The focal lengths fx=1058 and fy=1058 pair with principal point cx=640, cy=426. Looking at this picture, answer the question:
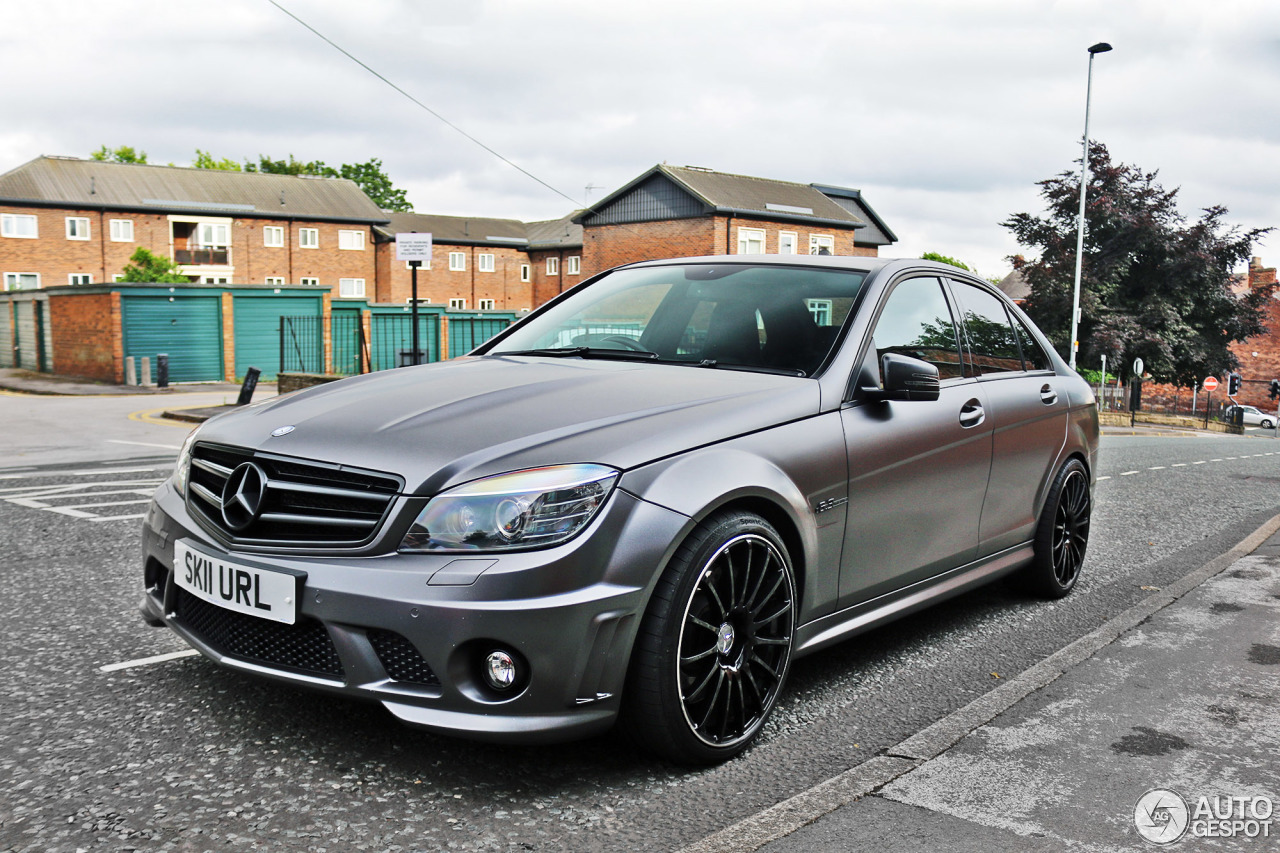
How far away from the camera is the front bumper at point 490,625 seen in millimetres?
2627

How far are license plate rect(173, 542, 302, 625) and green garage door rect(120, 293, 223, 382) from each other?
29.7 metres

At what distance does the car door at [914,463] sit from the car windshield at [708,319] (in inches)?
8.8

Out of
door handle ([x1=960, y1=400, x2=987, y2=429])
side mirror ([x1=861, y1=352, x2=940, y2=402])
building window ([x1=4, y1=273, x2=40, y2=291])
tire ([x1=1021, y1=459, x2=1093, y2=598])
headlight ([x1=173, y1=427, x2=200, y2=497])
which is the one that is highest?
building window ([x1=4, y1=273, x2=40, y2=291])

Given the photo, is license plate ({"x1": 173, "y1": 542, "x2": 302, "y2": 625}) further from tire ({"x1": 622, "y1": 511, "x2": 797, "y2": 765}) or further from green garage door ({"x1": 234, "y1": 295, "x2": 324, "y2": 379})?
green garage door ({"x1": 234, "y1": 295, "x2": 324, "y2": 379})

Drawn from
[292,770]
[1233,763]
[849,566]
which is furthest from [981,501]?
[292,770]

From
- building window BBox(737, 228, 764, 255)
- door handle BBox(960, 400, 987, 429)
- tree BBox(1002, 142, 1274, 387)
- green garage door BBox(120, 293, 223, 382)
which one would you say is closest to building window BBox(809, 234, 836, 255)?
building window BBox(737, 228, 764, 255)

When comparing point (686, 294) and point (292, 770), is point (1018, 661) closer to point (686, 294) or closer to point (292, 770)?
point (686, 294)

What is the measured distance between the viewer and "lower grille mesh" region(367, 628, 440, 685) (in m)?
2.71

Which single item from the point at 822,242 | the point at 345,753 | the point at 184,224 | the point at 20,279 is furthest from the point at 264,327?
the point at 345,753

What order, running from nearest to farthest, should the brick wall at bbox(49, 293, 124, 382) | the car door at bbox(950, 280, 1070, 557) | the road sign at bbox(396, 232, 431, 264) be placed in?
the car door at bbox(950, 280, 1070, 557)
the road sign at bbox(396, 232, 431, 264)
the brick wall at bbox(49, 293, 124, 382)

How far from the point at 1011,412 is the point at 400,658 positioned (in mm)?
3061

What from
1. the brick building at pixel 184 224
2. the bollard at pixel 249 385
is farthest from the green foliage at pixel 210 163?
the bollard at pixel 249 385

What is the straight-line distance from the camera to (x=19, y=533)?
6.67m

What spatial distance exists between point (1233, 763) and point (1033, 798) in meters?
0.76
